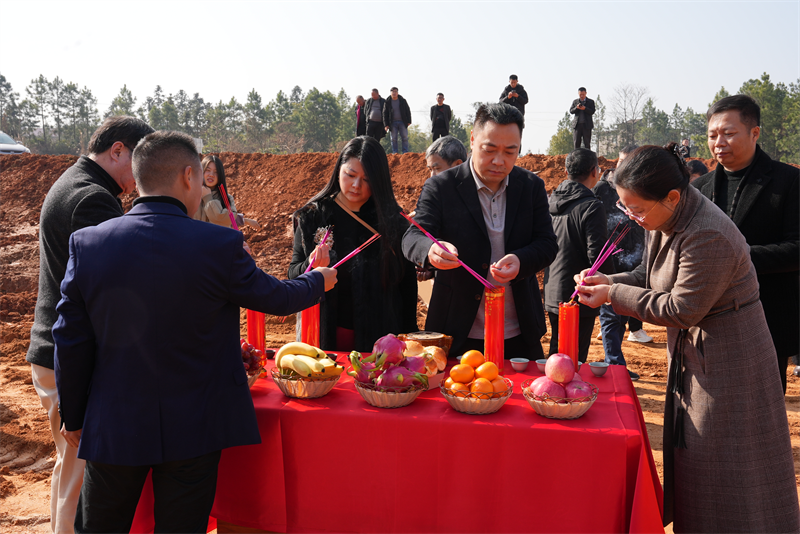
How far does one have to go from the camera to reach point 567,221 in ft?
13.9

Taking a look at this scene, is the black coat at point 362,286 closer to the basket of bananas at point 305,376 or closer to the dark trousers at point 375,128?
the basket of bananas at point 305,376

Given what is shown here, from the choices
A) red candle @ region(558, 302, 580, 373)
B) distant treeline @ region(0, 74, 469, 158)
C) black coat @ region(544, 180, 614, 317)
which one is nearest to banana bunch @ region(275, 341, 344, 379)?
red candle @ region(558, 302, 580, 373)

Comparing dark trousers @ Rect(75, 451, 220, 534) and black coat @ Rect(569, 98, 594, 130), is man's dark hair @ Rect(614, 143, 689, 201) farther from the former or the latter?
black coat @ Rect(569, 98, 594, 130)

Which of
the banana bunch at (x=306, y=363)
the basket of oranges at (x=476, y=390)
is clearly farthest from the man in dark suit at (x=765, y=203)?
the banana bunch at (x=306, y=363)

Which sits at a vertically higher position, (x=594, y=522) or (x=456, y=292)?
(x=456, y=292)

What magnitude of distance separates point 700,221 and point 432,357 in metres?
1.03

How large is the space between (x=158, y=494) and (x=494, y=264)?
1439mm

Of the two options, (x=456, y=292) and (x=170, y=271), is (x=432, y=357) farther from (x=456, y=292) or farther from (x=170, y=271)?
(x=170, y=271)

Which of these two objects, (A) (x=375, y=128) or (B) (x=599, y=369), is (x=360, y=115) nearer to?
(A) (x=375, y=128)

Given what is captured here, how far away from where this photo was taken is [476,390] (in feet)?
5.95

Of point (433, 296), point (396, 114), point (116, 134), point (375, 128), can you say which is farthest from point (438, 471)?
point (375, 128)

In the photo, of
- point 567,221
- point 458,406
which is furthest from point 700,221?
point 567,221

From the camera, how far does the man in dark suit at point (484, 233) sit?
251 cm

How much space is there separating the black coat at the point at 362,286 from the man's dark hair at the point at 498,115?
72 centimetres
